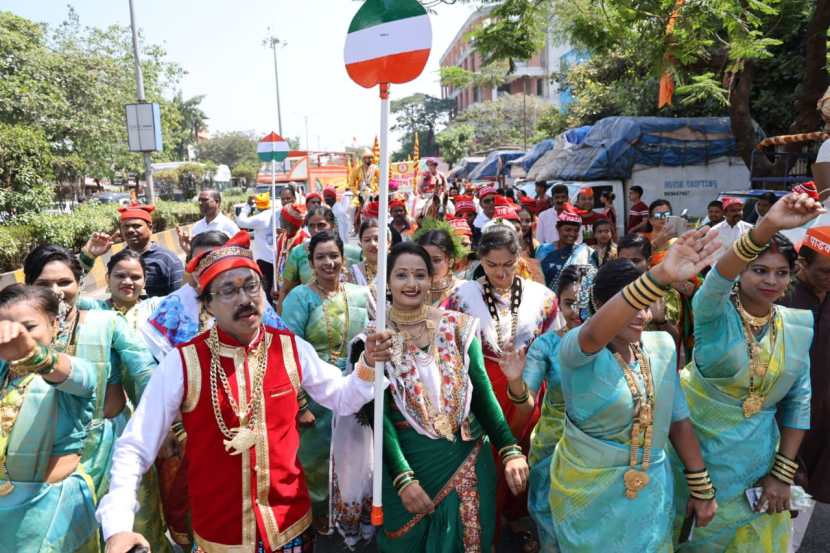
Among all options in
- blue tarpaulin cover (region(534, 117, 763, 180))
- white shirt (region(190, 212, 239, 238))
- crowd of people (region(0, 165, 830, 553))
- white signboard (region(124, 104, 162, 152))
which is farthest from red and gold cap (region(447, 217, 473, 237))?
white signboard (region(124, 104, 162, 152))

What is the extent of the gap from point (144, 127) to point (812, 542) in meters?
15.3

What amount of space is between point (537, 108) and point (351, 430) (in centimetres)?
4113

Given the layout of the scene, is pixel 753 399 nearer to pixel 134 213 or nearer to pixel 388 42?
pixel 388 42

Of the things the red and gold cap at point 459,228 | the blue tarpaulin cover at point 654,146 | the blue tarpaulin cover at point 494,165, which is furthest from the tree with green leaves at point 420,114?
the red and gold cap at point 459,228

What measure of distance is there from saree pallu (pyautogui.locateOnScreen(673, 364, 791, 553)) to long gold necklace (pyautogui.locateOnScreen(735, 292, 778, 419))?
42 millimetres

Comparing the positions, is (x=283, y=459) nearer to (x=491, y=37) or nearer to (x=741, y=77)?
(x=491, y=37)

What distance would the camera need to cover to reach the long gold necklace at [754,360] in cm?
247

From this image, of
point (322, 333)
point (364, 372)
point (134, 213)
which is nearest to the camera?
point (364, 372)

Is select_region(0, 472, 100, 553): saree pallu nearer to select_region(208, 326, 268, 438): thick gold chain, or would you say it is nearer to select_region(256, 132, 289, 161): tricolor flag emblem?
select_region(208, 326, 268, 438): thick gold chain

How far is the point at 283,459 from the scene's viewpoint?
230 centimetres

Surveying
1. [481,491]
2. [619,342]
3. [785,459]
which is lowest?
[481,491]

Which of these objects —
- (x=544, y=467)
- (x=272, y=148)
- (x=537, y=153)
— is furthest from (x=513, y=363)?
(x=537, y=153)

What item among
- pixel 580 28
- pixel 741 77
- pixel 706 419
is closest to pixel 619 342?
pixel 706 419

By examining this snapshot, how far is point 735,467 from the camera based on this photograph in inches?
98.6
